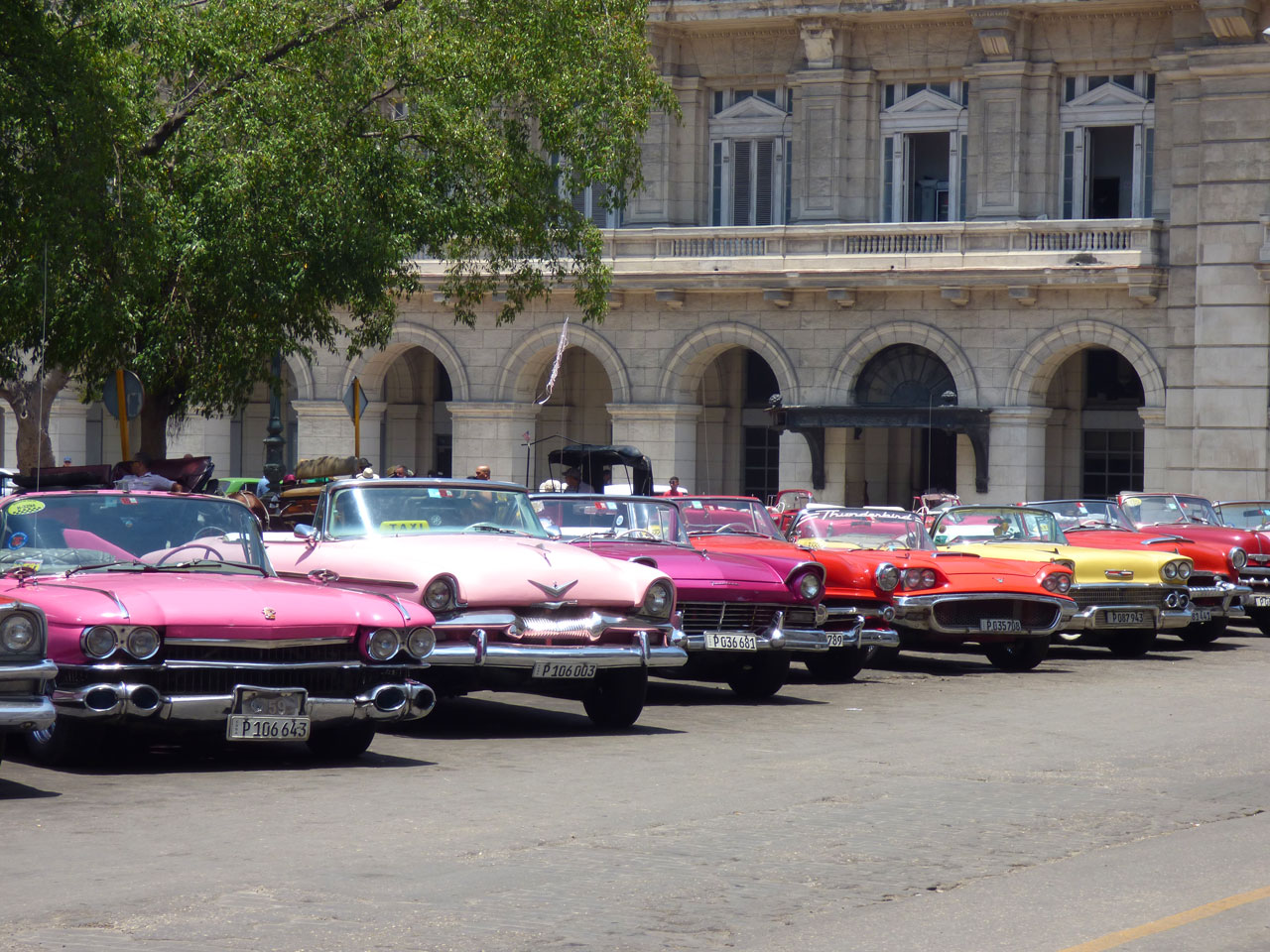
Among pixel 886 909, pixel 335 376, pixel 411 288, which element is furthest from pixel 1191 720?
pixel 335 376

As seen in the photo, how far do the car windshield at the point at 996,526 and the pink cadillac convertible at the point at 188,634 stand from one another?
1045 centimetres

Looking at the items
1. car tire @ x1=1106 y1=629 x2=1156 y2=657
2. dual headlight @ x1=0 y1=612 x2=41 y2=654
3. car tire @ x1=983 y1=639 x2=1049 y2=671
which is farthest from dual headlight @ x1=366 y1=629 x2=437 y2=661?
car tire @ x1=1106 y1=629 x2=1156 y2=657

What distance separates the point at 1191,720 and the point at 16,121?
34.2 ft

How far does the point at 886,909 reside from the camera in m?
7.02

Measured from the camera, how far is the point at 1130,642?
19.5 metres

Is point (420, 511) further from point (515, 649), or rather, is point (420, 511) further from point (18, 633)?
point (18, 633)

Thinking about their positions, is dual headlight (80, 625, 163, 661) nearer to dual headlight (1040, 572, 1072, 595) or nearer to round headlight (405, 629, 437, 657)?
round headlight (405, 629, 437, 657)

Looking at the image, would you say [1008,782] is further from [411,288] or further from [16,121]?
[411,288]

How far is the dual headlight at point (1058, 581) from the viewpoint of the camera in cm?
1703

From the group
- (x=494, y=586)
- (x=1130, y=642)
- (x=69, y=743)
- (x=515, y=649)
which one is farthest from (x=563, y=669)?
(x=1130, y=642)

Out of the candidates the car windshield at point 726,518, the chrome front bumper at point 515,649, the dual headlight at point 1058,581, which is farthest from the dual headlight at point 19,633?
the dual headlight at point 1058,581

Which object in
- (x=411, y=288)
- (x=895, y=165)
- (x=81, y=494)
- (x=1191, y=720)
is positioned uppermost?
(x=895, y=165)

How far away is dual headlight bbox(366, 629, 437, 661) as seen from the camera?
10.1m

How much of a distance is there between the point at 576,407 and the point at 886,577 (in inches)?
992
